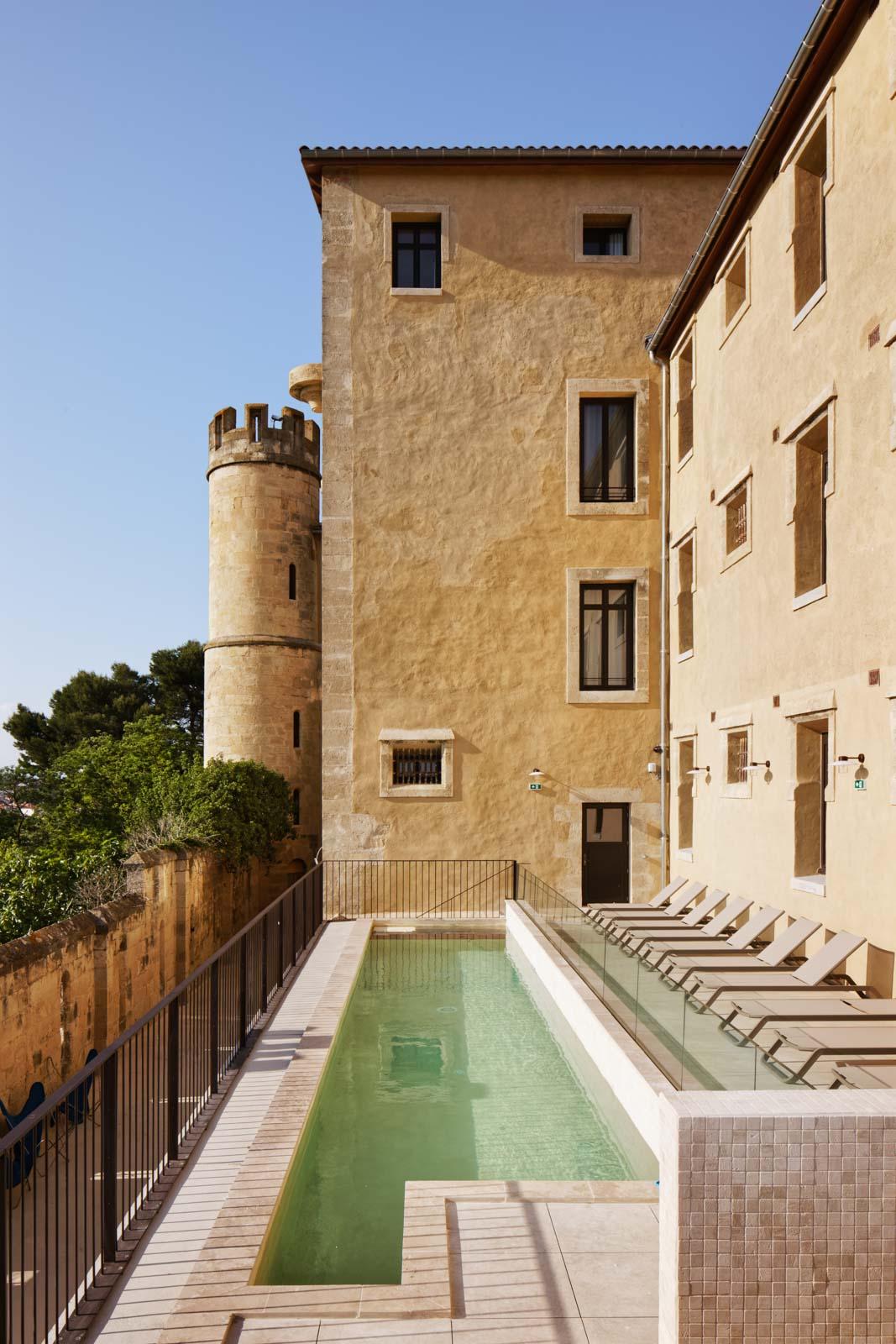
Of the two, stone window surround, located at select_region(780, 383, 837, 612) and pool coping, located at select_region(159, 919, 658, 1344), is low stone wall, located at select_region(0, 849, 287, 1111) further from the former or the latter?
stone window surround, located at select_region(780, 383, 837, 612)

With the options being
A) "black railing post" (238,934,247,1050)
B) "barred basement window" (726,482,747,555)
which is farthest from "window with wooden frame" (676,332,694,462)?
"black railing post" (238,934,247,1050)

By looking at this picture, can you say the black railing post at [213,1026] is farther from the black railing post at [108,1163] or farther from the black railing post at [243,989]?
the black railing post at [108,1163]

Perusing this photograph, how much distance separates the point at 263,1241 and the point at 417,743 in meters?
12.1

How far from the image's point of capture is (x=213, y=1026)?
282 inches

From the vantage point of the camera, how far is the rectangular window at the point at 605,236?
1723 cm

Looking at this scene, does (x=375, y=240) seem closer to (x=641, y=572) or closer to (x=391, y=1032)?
(x=641, y=572)

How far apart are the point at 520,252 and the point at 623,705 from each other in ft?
26.4

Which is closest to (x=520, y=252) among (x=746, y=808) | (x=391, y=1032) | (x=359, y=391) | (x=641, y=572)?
(x=359, y=391)

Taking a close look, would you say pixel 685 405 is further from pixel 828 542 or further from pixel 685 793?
pixel 828 542

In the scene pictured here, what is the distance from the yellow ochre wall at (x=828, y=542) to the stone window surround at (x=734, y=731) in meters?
0.05

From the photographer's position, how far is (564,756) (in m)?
16.7

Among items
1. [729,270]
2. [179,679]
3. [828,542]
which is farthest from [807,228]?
[179,679]

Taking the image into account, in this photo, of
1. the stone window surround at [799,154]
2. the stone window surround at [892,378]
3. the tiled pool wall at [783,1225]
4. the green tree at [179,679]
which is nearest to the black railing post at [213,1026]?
the tiled pool wall at [783,1225]

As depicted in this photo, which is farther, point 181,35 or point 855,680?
point 181,35
